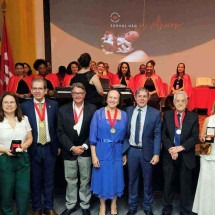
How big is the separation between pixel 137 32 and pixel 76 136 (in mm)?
6020

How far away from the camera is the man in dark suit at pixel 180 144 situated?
10.6ft

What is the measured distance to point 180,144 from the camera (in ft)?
10.8

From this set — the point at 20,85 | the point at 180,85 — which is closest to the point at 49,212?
the point at 20,85

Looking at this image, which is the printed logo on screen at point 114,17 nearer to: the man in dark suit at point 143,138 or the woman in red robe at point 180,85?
the woman in red robe at point 180,85

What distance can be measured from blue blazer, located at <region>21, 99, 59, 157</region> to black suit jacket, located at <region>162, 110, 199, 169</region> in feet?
3.62

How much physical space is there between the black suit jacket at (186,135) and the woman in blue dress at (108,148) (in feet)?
1.39

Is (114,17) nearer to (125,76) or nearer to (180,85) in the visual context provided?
(125,76)

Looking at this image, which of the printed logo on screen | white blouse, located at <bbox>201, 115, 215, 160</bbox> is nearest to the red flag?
the printed logo on screen

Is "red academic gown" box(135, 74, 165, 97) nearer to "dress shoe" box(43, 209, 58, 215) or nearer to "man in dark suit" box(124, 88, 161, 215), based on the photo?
"man in dark suit" box(124, 88, 161, 215)

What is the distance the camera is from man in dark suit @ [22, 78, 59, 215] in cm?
327

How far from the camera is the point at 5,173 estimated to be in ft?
9.94

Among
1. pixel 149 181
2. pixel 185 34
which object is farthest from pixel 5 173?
pixel 185 34

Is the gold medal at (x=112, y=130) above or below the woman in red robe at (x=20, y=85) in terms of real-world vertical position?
below

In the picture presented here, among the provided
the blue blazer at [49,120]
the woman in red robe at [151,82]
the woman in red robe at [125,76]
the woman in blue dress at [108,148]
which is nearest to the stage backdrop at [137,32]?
the woman in red robe at [125,76]
